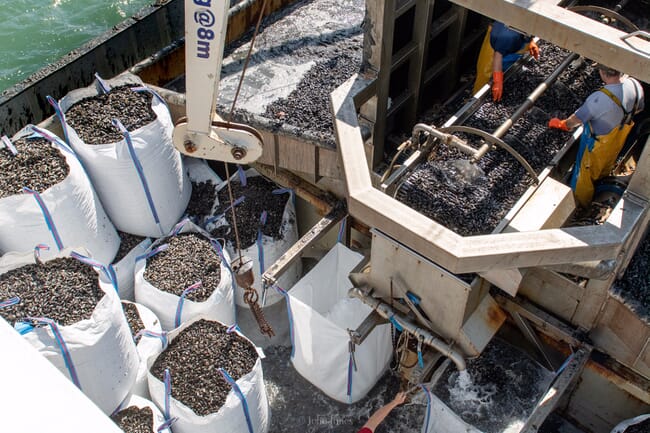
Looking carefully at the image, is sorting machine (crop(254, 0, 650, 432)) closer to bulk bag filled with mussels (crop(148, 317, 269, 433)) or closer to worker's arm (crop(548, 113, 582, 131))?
worker's arm (crop(548, 113, 582, 131))

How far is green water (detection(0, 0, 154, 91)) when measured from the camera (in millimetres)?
7906

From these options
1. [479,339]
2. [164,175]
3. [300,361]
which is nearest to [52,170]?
[164,175]

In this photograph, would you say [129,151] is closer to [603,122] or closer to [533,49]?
[533,49]

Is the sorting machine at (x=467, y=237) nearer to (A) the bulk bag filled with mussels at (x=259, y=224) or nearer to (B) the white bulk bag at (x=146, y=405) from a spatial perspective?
(A) the bulk bag filled with mussels at (x=259, y=224)

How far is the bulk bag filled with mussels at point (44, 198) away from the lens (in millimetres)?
3889

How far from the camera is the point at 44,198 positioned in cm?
387

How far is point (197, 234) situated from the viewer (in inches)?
176

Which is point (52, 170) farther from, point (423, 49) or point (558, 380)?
point (558, 380)

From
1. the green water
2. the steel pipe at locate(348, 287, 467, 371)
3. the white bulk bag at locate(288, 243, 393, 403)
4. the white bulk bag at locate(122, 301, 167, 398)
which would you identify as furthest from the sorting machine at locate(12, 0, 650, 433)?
the green water

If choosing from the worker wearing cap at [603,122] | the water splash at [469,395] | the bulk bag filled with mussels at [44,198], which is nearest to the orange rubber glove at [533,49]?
the worker wearing cap at [603,122]

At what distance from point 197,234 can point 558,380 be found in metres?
2.55

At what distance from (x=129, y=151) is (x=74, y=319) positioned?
118 cm

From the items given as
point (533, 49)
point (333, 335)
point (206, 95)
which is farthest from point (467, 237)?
point (533, 49)

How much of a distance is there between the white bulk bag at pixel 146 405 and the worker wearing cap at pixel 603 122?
2854mm
